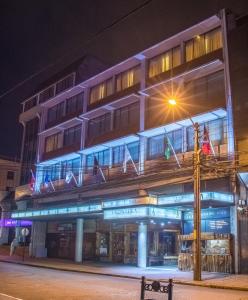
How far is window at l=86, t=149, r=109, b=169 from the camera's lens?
133 ft

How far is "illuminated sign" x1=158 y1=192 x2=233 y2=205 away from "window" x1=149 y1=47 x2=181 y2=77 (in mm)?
12224

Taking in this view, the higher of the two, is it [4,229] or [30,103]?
[30,103]

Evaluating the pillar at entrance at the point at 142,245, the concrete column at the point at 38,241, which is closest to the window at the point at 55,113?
the concrete column at the point at 38,241

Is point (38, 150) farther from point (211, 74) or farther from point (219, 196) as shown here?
point (219, 196)

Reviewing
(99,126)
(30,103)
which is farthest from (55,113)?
(99,126)

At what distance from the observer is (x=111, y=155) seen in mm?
39750

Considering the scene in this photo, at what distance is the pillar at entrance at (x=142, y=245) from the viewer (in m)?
32.0

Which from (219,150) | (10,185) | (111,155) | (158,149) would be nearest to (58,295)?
(219,150)

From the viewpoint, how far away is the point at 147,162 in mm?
35031

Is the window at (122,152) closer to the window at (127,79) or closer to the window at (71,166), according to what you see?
the window at (71,166)

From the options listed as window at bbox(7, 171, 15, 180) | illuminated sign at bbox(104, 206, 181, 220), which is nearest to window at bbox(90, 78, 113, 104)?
illuminated sign at bbox(104, 206, 181, 220)

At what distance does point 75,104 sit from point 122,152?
10476 millimetres

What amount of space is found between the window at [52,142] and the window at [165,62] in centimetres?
1538

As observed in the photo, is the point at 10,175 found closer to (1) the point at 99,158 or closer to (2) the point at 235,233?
(1) the point at 99,158
